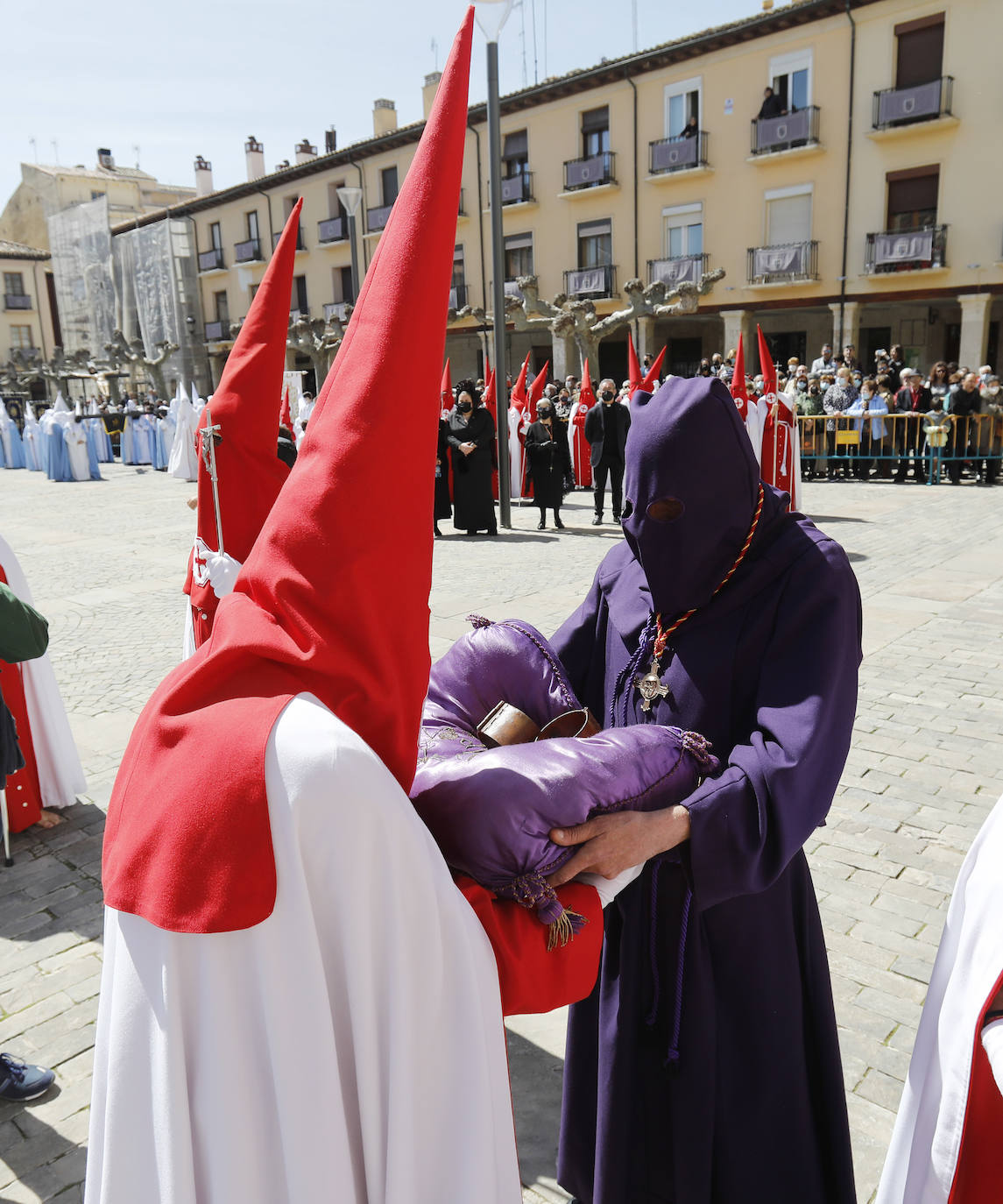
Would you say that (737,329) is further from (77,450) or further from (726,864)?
(726,864)

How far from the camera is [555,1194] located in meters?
2.38

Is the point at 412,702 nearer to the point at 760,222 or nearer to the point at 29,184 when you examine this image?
the point at 760,222

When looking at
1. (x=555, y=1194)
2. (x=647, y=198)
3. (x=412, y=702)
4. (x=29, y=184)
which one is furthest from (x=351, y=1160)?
(x=29, y=184)

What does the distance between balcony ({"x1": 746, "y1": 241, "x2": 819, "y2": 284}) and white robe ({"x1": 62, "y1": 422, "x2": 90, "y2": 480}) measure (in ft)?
58.3

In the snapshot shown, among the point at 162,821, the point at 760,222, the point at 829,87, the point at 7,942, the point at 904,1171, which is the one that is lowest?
the point at 7,942

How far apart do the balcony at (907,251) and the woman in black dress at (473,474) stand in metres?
15.6

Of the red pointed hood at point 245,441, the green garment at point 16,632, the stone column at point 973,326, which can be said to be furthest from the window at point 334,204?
the green garment at point 16,632

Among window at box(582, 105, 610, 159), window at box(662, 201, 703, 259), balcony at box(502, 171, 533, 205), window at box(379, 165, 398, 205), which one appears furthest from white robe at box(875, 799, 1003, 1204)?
window at box(379, 165, 398, 205)

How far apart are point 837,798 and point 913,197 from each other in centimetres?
2353

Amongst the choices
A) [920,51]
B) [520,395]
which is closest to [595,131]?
[920,51]

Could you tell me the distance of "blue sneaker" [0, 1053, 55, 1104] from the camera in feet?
9.09

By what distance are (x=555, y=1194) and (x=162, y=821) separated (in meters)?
1.85

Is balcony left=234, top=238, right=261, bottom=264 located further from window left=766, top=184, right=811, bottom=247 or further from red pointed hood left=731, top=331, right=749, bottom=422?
red pointed hood left=731, top=331, right=749, bottom=422

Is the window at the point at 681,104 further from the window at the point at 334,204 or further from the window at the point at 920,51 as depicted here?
the window at the point at 334,204
